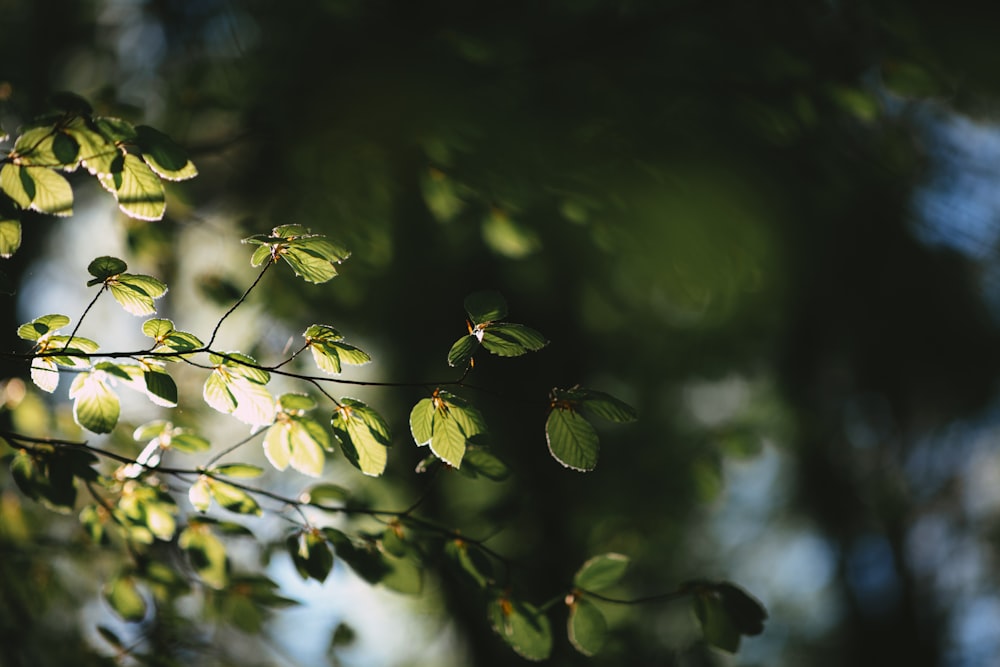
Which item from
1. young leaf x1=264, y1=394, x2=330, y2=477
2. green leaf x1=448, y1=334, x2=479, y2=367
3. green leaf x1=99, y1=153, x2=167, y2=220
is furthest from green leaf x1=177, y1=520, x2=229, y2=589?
green leaf x1=448, y1=334, x2=479, y2=367

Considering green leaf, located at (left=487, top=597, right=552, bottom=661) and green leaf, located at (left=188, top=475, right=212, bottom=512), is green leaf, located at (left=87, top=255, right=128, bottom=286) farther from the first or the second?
green leaf, located at (left=487, top=597, right=552, bottom=661)

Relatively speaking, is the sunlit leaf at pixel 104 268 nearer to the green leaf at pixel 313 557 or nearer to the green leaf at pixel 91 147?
the green leaf at pixel 91 147

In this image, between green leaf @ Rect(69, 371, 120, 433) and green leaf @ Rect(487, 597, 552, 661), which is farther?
green leaf @ Rect(487, 597, 552, 661)

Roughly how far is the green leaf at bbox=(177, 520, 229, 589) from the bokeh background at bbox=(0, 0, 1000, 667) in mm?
171

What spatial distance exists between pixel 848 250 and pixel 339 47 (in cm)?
267

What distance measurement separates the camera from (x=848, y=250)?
336 centimetres

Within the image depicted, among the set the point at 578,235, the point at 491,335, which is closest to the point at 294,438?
the point at 491,335

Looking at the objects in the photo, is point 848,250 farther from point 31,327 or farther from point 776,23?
point 31,327

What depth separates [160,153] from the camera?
34.0 inches

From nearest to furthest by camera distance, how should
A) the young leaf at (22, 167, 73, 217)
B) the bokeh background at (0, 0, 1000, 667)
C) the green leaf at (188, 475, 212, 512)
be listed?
the young leaf at (22, 167, 73, 217)
the green leaf at (188, 475, 212, 512)
the bokeh background at (0, 0, 1000, 667)

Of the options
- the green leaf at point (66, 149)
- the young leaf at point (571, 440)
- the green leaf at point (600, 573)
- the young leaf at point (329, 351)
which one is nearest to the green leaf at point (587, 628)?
the green leaf at point (600, 573)

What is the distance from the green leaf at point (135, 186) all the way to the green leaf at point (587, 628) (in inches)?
32.1

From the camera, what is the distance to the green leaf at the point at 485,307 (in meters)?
0.80

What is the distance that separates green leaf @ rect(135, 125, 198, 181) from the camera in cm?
86
